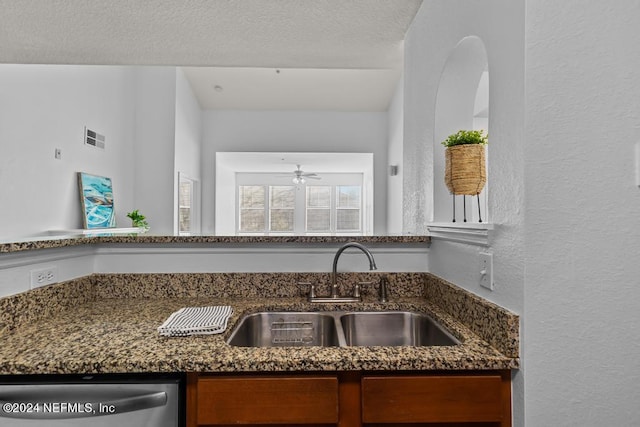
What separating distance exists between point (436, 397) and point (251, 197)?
7.46 m

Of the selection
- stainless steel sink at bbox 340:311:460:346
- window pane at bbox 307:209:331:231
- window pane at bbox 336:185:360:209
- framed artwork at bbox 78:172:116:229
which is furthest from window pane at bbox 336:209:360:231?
stainless steel sink at bbox 340:311:460:346

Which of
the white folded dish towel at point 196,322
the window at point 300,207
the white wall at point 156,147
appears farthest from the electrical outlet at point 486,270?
the window at point 300,207

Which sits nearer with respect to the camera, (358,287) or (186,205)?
(358,287)

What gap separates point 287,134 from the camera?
6270mm

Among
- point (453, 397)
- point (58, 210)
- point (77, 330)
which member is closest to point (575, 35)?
point (453, 397)

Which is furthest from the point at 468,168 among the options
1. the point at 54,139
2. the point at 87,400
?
the point at 54,139

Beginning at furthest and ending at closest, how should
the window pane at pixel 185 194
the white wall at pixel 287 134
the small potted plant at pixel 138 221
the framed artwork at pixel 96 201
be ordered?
the white wall at pixel 287 134
the window pane at pixel 185 194
the small potted plant at pixel 138 221
the framed artwork at pixel 96 201

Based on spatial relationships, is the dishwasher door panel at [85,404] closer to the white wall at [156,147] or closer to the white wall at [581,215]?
the white wall at [581,215]

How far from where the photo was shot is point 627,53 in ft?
3.08

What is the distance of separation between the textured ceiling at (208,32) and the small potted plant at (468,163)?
0.84 metres

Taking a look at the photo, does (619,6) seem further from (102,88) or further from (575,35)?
(102,88)

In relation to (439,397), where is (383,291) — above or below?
above

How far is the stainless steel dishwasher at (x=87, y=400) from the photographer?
3.10 feet

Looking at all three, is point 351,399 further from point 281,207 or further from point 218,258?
point 281,207
